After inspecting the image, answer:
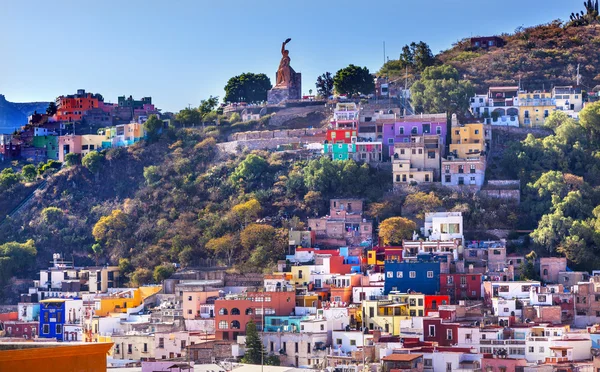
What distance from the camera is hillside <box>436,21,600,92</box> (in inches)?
1941

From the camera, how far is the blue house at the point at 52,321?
36.5m

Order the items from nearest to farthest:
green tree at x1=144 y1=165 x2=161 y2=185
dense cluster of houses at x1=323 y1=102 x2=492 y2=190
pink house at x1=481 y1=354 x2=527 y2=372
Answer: pink house at x1=481 y1=354 x2=527 y2=372, dense cluster of houses at x1=323 y1=102 x2=492 y2=190, green tree at x1=144 y1=165 x2=161 y2=185

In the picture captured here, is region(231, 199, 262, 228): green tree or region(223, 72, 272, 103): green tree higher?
region(223, 72, 272, 103): green tree

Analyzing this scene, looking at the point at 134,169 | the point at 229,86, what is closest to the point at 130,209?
the point at 134,169

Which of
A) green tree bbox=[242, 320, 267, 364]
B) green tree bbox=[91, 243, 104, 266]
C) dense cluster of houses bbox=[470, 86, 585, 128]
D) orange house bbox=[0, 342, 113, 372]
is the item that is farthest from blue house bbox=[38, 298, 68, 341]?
orange house bbox=[0, 342, 113, 372]

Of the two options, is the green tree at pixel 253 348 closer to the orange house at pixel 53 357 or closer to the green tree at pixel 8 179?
the green tree at pixel 8 179

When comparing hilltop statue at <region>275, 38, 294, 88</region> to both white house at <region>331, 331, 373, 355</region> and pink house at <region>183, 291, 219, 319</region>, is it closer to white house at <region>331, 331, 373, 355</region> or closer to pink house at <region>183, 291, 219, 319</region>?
pink house at <region>183, 291, 219, 319</region>

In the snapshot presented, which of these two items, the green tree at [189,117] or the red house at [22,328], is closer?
the red house at [22,328]

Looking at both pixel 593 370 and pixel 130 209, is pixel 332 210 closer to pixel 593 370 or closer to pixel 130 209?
pixel 130 209

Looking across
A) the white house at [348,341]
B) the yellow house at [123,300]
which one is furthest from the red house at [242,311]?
the yellow house at [123,300]

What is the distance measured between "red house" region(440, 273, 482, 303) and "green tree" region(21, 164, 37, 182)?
65.1 feet

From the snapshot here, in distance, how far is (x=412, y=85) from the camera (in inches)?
1865

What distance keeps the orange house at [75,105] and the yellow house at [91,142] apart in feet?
13.2

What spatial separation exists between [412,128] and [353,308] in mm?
11968
